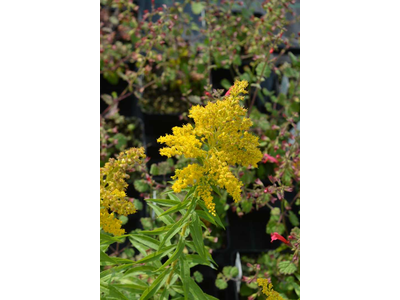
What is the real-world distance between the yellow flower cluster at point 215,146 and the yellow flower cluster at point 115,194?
0.19m

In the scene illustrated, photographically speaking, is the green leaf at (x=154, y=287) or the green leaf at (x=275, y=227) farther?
the green leaf at (x=275, y=227)

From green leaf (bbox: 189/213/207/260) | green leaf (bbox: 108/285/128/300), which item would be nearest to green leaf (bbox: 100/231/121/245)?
green leaf (bbox: 108/285/128/300)

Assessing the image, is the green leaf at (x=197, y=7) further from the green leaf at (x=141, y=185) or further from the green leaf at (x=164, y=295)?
the green leaf at (x=164, y=295)

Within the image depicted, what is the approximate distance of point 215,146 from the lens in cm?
113

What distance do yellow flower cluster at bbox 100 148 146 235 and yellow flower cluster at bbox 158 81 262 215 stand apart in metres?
0.19

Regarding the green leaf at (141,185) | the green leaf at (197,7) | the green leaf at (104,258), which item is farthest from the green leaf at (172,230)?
the green leaf at (197,7)

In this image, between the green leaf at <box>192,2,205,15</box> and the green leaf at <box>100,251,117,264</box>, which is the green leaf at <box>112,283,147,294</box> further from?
the green leaf at <box>192,2,205,15</box>

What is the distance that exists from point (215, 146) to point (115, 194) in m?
0.36

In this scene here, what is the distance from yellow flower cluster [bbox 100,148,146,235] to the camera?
1.17 m

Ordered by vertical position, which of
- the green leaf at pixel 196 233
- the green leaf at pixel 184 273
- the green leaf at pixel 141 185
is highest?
the green leaf at pixel 141 185

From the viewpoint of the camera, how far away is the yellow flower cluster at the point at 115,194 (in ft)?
3.85

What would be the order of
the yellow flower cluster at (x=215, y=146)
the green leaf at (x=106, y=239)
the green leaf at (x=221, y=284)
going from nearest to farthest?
the yellow flower cluster at (x=215, y=146)
the green leaf at (x=106, y=239)
the green leaf at (x=221, y=284)

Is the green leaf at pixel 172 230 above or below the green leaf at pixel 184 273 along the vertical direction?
above

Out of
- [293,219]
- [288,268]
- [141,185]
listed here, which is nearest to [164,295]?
[288,268]
